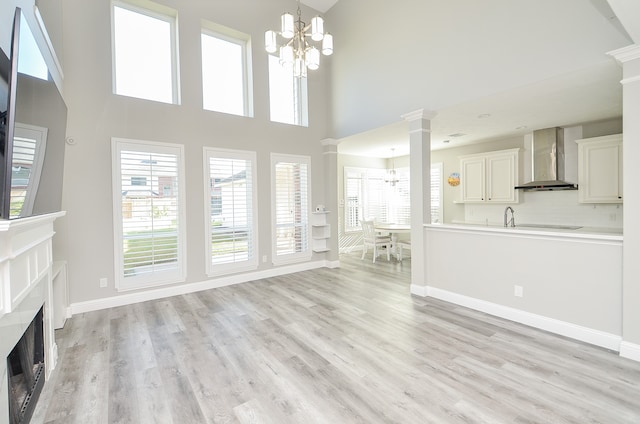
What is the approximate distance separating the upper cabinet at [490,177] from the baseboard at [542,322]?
295 cm

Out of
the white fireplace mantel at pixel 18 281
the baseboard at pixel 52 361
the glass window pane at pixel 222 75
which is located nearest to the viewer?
the white fireplace mantel at pixel 18 281

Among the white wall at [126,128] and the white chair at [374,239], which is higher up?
the white wall at [126,128]

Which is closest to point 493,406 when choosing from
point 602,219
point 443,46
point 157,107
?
point 443,46

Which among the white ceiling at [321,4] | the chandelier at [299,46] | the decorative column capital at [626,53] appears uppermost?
the white ceiling at [321,4]

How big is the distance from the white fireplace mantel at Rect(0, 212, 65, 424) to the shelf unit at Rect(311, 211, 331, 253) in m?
4.27

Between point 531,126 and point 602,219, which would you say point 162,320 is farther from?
point 602,219

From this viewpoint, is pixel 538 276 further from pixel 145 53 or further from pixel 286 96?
pixel 145 53

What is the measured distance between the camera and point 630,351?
8.41 feet

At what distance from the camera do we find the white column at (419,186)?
4227 mm

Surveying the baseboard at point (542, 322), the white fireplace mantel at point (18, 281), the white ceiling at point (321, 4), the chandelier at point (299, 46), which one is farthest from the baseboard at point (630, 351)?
the white ceiling at point (321, 4)

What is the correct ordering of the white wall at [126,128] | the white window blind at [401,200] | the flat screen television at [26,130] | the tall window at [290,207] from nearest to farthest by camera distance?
1. the flat screen television at [26,130]
2. the white wall at [126,128]
3. the tall window at [290,207]
4. the white window blind at [401,200]

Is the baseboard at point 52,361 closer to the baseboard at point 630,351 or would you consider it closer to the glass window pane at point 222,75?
the glass window pane at point 222,75

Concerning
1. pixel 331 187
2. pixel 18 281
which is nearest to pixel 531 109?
pixel 331 187

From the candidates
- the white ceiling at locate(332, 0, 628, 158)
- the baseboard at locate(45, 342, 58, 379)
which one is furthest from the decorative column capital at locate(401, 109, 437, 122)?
the baseboard at locate(45, 342, 58, 379)
